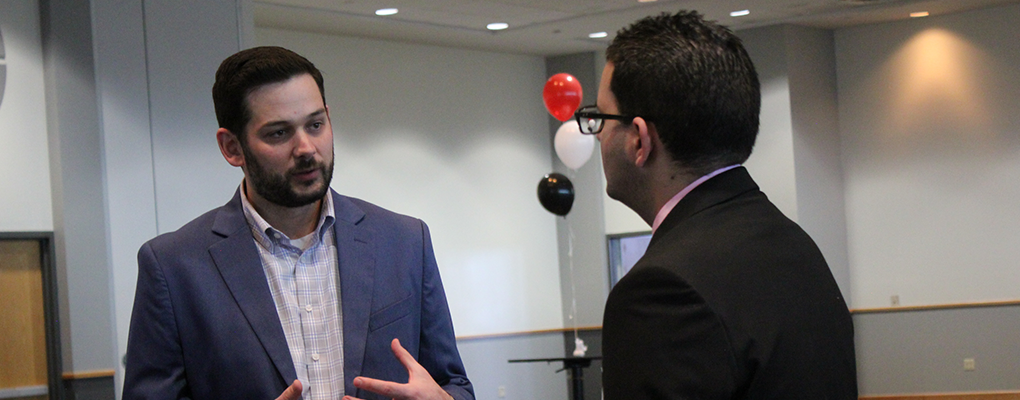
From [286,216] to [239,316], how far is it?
0.23m

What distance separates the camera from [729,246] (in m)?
1.38

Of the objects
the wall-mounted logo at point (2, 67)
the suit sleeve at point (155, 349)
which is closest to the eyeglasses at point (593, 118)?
the suit sleeve at point (155, 349)

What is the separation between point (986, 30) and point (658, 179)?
879 cm

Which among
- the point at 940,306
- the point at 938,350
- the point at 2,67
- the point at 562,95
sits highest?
the point at 2,67

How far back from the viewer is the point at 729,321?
132 cm

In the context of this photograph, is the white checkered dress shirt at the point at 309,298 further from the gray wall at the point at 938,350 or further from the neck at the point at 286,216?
the gray wall at the point at 938,350

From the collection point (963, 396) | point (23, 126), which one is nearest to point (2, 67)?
point (23, 126)

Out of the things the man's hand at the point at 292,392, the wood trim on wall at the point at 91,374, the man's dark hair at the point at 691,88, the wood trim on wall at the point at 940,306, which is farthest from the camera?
the wood trim on wall at the point at 940,306

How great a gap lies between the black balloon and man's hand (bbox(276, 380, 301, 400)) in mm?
6450

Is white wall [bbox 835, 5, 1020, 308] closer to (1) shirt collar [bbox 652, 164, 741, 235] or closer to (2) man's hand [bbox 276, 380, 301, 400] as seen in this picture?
(1) shirt collar [bbox 652, 164, 741, 235]

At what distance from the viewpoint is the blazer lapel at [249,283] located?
1848 millimetres

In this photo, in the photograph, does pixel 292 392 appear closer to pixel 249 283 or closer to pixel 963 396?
pixel 249 283

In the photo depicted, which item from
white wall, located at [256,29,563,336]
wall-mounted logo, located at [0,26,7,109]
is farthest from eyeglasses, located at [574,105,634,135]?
white wall, located at [256,29,563,336]

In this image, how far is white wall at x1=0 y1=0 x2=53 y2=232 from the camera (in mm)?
5520
